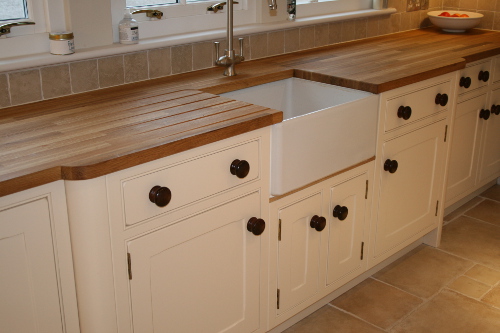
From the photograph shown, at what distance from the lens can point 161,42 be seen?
2434 mm

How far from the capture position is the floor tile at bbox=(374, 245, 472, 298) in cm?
278

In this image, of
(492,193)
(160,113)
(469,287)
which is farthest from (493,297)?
(160,113)

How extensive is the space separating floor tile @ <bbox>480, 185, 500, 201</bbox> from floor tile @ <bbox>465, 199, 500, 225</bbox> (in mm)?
64

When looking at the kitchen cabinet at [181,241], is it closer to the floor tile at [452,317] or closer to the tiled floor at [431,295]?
the tiled floor at [431,295]

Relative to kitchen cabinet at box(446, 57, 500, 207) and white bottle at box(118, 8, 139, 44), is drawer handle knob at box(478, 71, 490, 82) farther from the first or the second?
white bottle at box(118, 8, 139, 44)

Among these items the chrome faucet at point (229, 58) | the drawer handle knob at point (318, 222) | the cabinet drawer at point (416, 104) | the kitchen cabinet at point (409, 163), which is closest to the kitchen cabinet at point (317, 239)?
the drawer handle knob at point (318, 222)

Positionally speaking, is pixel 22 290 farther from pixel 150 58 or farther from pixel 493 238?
pixel 493 238

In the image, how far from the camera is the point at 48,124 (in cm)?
188

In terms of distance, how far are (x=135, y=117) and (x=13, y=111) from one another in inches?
15.6

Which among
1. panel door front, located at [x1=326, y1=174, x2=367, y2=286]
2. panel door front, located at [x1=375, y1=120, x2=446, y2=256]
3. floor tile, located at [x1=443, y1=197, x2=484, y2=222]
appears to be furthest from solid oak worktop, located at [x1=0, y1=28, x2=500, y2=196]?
floor tile, located at [x1=443, y1=197, x2=484, y2=222]

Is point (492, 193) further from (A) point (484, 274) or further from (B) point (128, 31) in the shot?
(B) point (128, 31)

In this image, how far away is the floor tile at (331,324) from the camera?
8.11ft

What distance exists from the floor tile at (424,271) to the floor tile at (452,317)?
3.6 inches

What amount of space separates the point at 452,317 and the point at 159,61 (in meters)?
1.51
